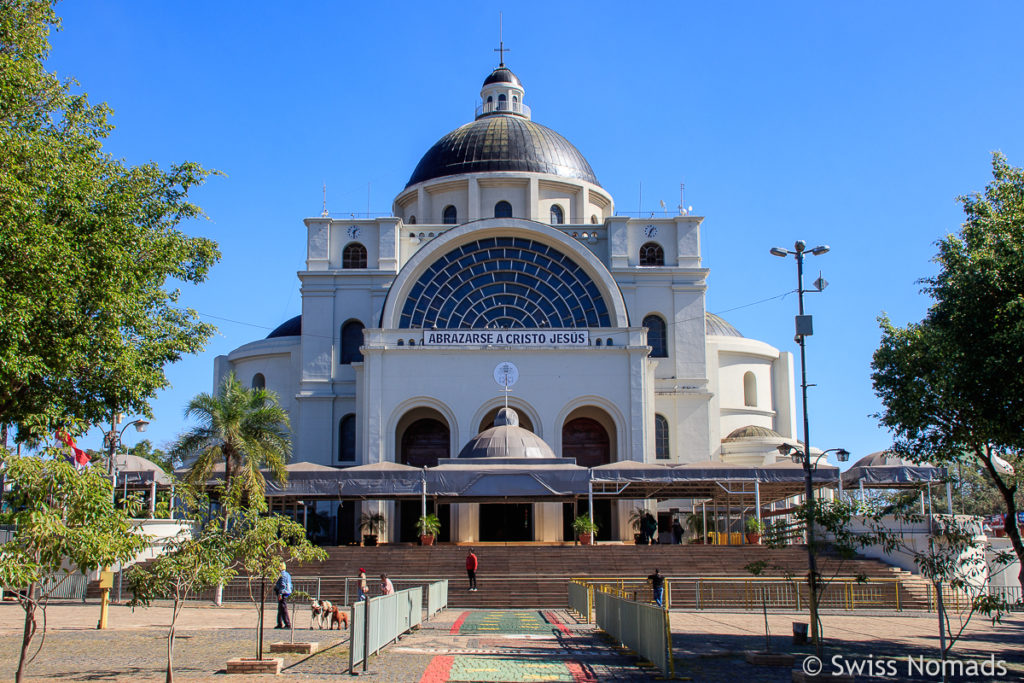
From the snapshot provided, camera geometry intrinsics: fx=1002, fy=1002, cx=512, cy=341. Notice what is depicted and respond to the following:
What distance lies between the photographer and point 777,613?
24.8 m

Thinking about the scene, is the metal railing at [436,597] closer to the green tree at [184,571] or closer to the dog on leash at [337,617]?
the dog on leash at [337,617]

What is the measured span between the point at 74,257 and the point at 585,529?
2185 centimetres

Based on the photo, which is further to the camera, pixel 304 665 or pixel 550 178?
pixel 550 178

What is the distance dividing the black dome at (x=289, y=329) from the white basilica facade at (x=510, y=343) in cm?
17

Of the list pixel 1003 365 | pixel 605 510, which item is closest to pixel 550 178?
pixel 605 510

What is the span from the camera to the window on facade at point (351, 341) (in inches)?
1784

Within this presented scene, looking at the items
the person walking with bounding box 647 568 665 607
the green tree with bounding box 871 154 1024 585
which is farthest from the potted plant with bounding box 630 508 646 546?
the green tree with bounding box 871 154 1024 585

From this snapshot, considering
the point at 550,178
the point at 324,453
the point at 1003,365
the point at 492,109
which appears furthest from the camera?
the point at 492,109

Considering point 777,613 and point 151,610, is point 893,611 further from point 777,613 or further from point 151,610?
point 151,610

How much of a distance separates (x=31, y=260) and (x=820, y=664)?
12.9m

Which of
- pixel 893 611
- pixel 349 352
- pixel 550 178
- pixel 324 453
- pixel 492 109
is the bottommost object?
pixel 893 611

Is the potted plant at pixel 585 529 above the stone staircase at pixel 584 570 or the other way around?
above

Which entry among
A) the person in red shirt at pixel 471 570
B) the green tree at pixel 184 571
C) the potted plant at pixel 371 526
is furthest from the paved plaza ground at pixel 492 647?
the potted plant at pixel 371 526

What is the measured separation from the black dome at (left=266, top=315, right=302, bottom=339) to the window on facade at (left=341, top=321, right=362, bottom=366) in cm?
468
